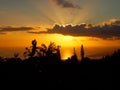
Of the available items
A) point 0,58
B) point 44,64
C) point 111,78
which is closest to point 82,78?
point 111,78

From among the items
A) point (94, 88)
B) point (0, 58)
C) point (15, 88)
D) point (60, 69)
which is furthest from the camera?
point (0, 58)

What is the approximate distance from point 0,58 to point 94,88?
21964mm

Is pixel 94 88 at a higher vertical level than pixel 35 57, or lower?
lower

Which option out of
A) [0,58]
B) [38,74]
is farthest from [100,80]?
[0,58]

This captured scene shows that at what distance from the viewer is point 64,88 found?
35.9 metres

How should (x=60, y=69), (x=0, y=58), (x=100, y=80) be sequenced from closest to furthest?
1. (x=100, y=80)
2. (x=60, y=69)
3. (x=0, y=58)

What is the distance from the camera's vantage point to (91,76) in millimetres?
42312

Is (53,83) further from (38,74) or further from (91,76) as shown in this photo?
(91,76)

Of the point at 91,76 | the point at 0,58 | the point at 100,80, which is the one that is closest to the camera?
the point at 100,80

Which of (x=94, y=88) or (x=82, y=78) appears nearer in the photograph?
(x=94, y=88)

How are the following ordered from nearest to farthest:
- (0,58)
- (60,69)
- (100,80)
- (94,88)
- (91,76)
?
(94,88), (100,80), (91,76), (60,69), (0,58)

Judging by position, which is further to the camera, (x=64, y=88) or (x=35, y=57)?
(x=35, y=57)

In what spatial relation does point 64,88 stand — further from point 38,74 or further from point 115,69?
point 115,69

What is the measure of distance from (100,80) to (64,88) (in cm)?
611
